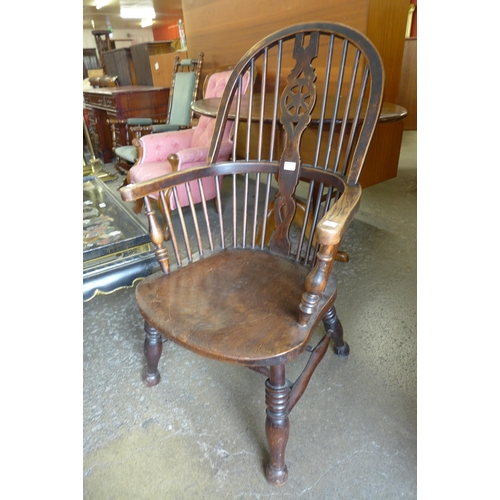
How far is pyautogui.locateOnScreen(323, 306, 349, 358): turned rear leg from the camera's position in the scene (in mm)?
1250

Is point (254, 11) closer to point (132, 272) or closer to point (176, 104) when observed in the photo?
point (176, 104)

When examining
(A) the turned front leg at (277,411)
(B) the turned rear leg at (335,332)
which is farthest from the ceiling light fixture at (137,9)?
(A) the turned front leg at (277,411)

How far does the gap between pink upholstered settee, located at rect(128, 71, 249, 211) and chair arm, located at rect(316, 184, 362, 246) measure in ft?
4.91

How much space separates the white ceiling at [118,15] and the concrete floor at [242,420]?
7.17 m

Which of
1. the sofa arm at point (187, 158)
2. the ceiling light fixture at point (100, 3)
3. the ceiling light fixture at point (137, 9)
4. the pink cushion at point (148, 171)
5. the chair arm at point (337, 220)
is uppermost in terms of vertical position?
the ceiling light fixture at point (137, 9)

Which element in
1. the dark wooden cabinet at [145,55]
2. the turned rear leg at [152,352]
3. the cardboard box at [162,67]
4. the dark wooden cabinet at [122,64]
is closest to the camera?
the turned rear leg at [152,352]

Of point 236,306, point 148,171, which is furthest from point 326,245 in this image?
point 148,171

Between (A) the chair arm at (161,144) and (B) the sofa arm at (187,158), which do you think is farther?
(A) the chair arm at (161,144)

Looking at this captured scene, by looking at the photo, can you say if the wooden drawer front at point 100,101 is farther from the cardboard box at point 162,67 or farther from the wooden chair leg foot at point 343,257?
the wooden chair leg foot at point 343,257

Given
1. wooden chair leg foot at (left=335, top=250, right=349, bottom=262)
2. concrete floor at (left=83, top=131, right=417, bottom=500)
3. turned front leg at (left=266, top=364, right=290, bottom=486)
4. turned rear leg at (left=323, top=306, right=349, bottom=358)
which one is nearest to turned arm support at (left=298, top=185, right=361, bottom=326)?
turned front leg at (left=266, top=364, right=290, bottom=486)

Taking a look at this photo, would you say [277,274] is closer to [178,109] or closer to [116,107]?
[178,109]

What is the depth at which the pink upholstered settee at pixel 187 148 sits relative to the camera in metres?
2.26
